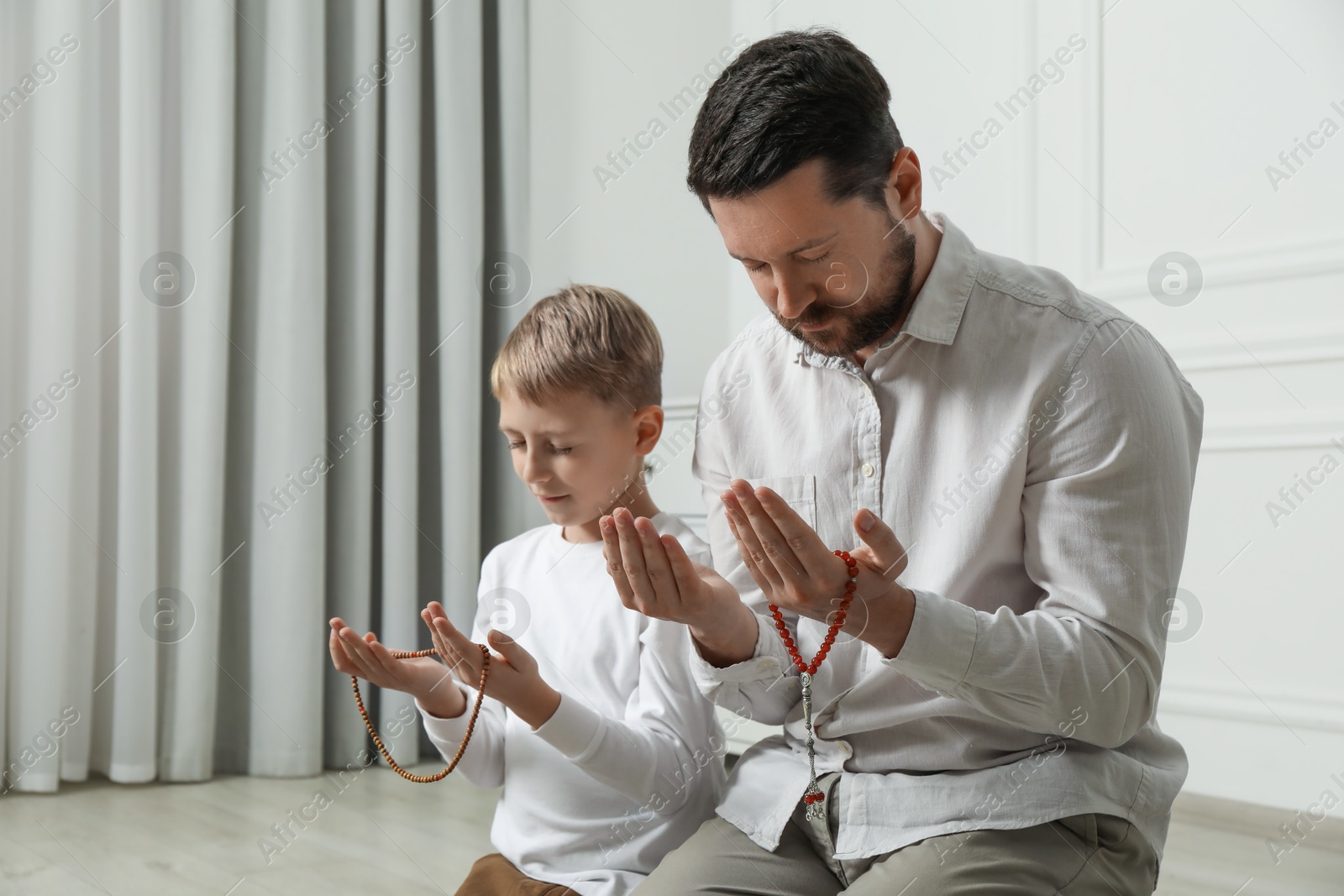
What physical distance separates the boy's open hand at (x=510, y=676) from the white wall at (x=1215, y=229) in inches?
42.7

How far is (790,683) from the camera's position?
39.8 inches

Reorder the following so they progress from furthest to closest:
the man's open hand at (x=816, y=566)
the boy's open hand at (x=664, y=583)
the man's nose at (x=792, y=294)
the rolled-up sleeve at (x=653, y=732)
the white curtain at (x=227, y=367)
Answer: the white curtain at (x=227, y=367), the rolled-up sleeve at (x=653, y=732), the man's nose at (x=792, y=294), the boy's open hand at (x=664, y=583), the man's open hand at (x=816, y=566)

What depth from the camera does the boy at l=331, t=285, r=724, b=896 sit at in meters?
1.04

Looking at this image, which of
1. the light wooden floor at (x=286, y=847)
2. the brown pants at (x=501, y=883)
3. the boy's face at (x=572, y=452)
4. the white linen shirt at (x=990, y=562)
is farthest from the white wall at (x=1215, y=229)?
the brown pants at (x=501, y=883)

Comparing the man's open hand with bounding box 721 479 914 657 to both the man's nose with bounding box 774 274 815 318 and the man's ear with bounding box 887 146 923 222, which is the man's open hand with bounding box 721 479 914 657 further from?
the man's ear with bounding box 887 146 923 222

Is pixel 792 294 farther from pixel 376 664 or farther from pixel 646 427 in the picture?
pixel 376 664

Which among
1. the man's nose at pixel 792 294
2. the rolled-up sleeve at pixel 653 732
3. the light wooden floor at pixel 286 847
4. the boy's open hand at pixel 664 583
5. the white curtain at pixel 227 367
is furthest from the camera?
the white curtain at pixel 227 367

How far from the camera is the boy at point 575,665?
1.04m

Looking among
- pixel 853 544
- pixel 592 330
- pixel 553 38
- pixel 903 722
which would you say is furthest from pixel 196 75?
pixel 903 722

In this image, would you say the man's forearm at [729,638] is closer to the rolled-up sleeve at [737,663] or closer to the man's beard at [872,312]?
the rolled-up sleeve at [737,663]

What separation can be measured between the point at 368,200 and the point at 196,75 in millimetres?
391

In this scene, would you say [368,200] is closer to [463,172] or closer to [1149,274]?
[463,172]

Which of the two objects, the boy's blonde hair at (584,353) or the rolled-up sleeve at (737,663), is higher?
the boy's blonde hair at (584,353)

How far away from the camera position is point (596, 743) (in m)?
1.03
